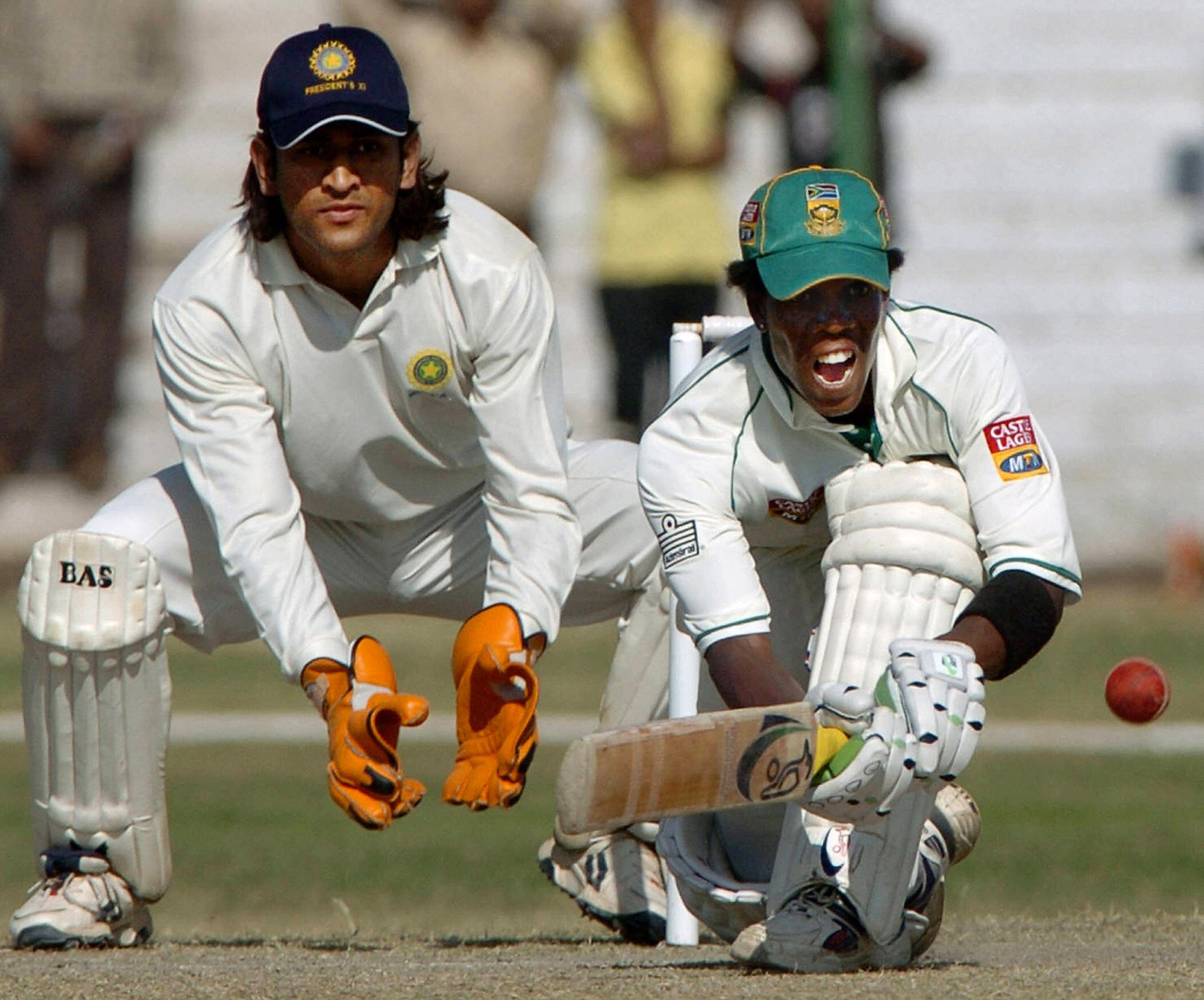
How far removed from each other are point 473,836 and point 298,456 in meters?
2.67

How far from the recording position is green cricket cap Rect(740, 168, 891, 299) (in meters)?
4.24

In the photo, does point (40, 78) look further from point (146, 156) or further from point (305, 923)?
point (305, 923)

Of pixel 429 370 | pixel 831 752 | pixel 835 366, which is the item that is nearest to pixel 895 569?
pixel 835 366

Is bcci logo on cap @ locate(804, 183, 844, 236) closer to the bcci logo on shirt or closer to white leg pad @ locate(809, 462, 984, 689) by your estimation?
white leg pad @ locate(809, 462, 984, 689)

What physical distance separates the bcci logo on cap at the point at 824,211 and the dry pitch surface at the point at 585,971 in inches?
51.9

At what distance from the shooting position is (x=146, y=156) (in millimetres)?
14086

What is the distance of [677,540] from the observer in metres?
4.41

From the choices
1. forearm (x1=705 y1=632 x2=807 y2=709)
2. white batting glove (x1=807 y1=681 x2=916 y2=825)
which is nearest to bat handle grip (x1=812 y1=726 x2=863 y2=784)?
white batting glove (x1=807 y1=681 x2=916 y2=825)

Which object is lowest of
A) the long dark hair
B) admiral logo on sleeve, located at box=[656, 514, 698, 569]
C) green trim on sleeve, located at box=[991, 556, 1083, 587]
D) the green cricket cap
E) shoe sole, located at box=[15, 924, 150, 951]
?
shoe sole, located at box=[15, 924, 150, 951]

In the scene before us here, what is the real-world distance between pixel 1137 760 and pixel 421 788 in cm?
474

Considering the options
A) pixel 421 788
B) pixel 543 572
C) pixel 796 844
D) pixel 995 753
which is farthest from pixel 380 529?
pixel 995 753

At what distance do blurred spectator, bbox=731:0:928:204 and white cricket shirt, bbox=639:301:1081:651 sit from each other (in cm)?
720

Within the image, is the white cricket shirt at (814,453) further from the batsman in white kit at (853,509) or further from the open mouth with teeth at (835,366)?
the open mouth with teeth at (835,366)

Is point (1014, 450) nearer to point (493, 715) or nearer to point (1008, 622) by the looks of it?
point (1008, 622)
